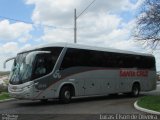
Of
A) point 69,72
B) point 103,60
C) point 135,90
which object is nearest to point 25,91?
point 69,72

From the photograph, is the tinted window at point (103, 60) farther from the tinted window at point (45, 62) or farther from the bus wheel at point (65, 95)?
the bus wheel at point (65, 95)

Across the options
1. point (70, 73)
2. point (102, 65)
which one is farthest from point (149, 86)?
point (70, 73)

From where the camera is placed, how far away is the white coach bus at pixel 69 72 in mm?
24109

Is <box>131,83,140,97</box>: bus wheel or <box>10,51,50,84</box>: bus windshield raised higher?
<box>10,51,50,84</box>: bus windshield

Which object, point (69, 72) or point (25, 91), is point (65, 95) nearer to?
point (69, 72)

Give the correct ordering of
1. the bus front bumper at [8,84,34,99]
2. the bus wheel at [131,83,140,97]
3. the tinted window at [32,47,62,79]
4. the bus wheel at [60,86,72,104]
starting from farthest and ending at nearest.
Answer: the bus wheel at [131,83,140,97]
the bus wheel at [60,86,72,104]
the tinted window at [32,47,62,79]
the bus front bumper at [8,84,34,99]

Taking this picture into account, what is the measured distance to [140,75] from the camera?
3353 centimetres

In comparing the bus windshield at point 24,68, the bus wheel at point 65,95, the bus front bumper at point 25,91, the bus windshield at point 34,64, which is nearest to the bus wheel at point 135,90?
the bus wheel at point 65,95

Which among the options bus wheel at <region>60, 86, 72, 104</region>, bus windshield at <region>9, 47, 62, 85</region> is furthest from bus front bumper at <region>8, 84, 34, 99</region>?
bus wheel at <region>60, 86, 72, 104</region>

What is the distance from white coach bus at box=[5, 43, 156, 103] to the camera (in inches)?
949

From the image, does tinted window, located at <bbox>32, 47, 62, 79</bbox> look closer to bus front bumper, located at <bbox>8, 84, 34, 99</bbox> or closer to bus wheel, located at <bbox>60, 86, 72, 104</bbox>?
bus front bumper, located at <bbox>8, 84, 34, 99</bbox>

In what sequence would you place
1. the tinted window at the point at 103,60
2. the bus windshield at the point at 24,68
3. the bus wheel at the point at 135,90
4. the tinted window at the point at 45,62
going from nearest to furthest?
the bus windshield at the point at 24,68 → the tinted window at the point at 45,62 → the tinted window at the point at 103,60 → the bus wheel at the point at 135,90

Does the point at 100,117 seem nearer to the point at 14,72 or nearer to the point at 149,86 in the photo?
the point at 14,72

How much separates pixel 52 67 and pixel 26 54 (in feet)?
5.20
